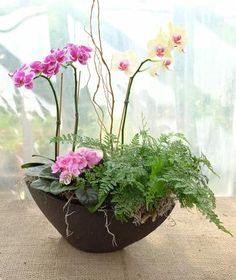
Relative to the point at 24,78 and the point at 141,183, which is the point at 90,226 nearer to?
the point at 141,183

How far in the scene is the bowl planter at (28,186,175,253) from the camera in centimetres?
77

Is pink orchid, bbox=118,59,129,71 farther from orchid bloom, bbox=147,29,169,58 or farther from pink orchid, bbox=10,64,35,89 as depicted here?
pink orchid, bbox=10,64,35,89

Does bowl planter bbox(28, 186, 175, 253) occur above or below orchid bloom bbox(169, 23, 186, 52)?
below

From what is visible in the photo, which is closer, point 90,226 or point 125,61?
point 90,226

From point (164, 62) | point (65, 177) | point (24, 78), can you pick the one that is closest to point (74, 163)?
point (65, 177)

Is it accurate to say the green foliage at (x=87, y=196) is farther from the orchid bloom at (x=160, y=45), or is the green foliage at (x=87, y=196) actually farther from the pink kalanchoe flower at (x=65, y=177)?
the orchid bloom at (x=160, y=45)

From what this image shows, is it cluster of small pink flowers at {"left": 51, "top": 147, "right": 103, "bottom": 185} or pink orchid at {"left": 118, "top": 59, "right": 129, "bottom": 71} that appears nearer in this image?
cluster of small pink flowers at {"left": 51, "top": 147, "right": 103, "bottom": 185}

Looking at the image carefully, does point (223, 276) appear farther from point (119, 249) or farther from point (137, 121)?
point (137, 121)

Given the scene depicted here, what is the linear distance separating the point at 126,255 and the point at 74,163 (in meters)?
0.24

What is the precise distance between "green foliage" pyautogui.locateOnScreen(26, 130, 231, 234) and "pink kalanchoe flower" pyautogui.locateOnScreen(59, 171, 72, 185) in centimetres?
2

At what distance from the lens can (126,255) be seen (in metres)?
0.86

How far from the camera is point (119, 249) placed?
86 cm

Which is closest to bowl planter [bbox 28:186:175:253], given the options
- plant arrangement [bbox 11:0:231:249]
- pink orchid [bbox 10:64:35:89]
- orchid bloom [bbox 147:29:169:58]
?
plant arrangement [bbox 11:0:231:249]

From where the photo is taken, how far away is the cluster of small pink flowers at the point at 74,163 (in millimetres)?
759
